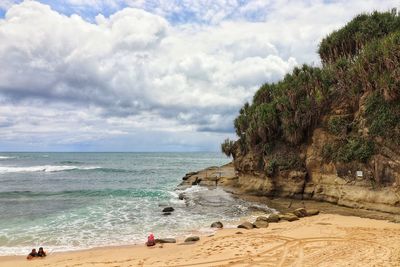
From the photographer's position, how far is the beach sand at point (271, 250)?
31.3 ft

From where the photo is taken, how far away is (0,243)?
13.3m

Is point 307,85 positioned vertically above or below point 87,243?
above

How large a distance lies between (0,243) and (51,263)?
4.11m

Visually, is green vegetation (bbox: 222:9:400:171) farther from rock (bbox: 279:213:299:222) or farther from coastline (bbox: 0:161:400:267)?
coastline (bbox: 0:161:400:267)

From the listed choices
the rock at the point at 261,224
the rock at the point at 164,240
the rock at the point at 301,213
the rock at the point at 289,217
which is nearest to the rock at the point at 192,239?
the rock at the point at 164,240

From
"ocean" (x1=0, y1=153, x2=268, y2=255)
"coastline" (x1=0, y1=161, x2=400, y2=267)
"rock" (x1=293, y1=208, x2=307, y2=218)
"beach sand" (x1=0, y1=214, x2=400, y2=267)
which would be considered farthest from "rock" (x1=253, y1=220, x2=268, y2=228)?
"rock" (x1=293, y1=208, x2=307, y2=218)

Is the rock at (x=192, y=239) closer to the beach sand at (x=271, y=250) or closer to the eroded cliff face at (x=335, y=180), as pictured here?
the beach sand at (x=271, y=250)

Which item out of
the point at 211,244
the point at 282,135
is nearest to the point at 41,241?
the point at 211,244

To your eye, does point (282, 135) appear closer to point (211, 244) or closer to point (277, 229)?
point (277, 229)

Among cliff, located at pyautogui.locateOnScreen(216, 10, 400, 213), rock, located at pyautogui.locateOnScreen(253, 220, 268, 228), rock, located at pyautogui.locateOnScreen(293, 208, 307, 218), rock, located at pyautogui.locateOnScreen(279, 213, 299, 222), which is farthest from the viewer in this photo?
rock, located at pyautogui.locateOnScreen(293, 208, 307, 218)

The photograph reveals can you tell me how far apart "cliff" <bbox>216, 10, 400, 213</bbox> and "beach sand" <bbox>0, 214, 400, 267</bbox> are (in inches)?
131

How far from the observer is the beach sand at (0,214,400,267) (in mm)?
9531

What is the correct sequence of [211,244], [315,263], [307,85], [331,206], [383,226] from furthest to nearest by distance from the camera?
[307,85], [331,206], [383,226], [211,244], [315,263]

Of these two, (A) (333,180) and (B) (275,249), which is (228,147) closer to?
(A) (333,180)
